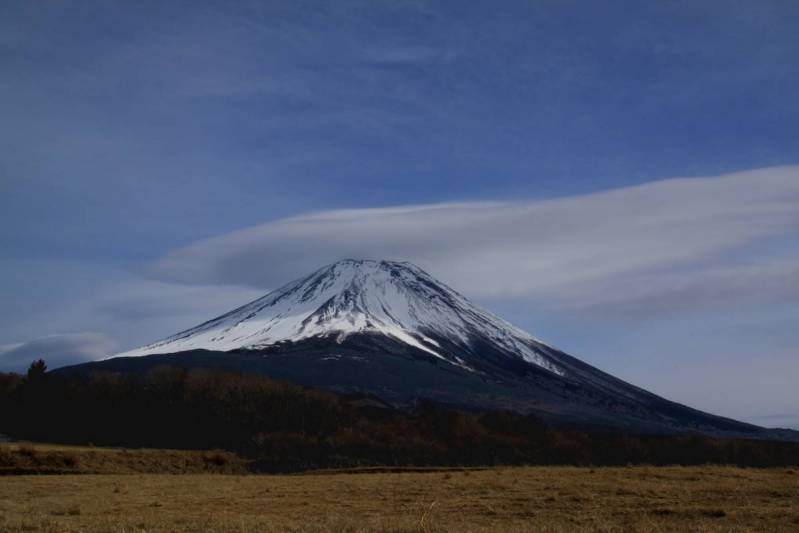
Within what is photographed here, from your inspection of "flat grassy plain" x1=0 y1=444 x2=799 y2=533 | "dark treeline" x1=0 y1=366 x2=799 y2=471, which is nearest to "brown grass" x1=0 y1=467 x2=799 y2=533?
"flat grassy plain" x1=0 y1=444 x2=799 y2=533

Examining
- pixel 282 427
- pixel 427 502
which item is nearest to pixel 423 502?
pixel 427 502

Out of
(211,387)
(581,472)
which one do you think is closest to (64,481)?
(581,472)

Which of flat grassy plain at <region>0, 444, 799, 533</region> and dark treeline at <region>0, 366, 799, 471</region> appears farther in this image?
dark treeline at <region>0, 366, 799, 471</region>

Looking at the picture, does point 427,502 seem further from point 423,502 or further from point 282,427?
point 282,427

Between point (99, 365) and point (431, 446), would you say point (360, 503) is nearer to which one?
point (431, 446)

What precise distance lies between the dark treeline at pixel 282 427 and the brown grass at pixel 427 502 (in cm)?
4632

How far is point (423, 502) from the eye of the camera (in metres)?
29.6

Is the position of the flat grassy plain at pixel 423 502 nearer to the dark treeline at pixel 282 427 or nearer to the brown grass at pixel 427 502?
the brown grass at pixel 427 502

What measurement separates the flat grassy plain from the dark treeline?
151 feet

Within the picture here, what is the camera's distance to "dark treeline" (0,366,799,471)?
9425 cm

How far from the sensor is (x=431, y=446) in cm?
10119

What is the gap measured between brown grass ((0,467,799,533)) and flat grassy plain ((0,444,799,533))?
0.04 meters

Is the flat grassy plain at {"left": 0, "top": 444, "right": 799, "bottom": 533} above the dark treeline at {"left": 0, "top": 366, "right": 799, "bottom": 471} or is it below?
below

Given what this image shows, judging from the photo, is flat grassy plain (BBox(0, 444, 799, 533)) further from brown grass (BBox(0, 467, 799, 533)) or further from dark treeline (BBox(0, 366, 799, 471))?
dark treeline (BBox(0, 366, 799, 471))
